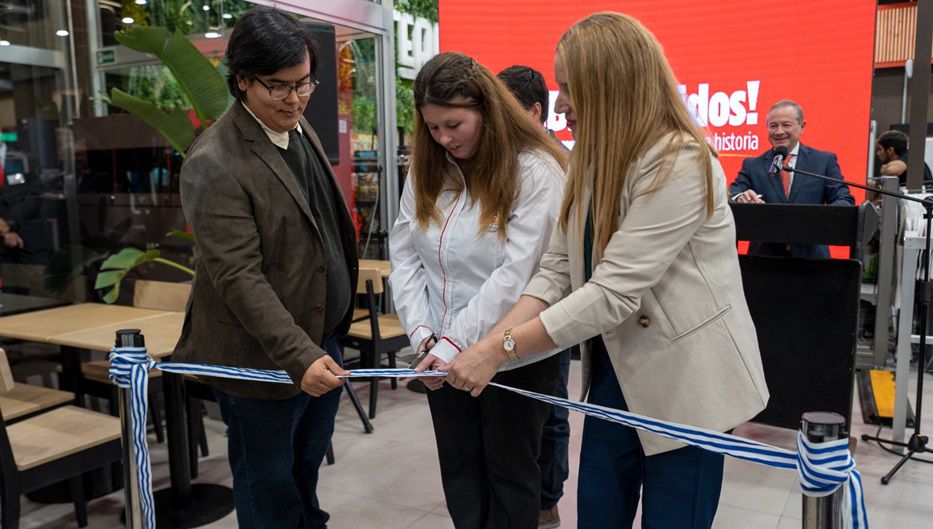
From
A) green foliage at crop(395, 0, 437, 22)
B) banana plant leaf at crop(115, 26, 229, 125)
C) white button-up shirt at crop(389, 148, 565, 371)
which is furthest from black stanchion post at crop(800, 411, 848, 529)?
green foliage at crop(395, 0, 437, 22)

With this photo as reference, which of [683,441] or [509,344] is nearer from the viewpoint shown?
[683,441]

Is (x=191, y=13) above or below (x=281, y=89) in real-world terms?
above

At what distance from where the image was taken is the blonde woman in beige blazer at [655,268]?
1.43 m

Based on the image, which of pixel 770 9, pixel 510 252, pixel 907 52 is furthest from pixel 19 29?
pixel 907 52

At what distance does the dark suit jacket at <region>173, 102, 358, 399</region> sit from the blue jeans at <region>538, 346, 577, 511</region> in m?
1.18

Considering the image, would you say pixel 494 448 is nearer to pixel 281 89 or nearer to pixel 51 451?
pixel 281 89

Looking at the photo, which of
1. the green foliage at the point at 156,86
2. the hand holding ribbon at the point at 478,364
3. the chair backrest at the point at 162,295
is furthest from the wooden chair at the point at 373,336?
the hand holding ribbon at the point at 478,364

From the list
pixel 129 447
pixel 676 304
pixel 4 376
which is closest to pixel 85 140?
pixel 4 376

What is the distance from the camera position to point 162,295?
387 centimetres

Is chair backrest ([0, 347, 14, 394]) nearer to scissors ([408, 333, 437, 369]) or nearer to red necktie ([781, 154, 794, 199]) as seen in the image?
scissors ([408, 333, 437, 369])

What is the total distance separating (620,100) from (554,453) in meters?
1.72

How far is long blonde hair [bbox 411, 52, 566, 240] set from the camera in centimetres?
188

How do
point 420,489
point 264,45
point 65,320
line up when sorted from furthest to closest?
point 65,320, point 420,489, point 264,45

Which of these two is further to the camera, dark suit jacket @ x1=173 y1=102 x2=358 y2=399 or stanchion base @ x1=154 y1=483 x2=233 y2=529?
stanchion base @ x1=154 y1=483 x2=233 y2=529
